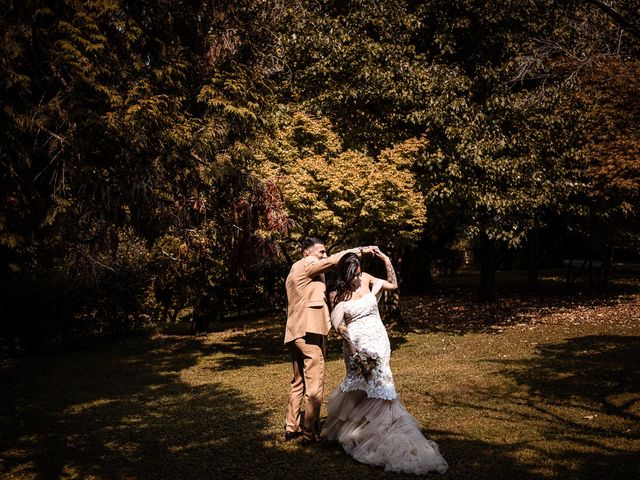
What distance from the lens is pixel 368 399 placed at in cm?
646

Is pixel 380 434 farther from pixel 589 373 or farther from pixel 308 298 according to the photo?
pixel 589 373

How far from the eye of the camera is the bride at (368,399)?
571 centimetres

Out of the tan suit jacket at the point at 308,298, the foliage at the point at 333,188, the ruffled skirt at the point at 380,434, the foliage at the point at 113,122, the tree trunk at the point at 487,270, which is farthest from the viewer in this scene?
the tree trunk at the point at 487,270

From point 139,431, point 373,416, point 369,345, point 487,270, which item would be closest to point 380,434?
point 373,416

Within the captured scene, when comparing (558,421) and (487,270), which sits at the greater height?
(487,270)

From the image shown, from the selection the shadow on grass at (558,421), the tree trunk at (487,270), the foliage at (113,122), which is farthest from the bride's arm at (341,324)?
the tree trunk at (487,270)

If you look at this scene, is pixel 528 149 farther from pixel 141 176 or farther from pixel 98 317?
pixel 98 317

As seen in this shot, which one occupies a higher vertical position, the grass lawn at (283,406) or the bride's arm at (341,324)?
the bride's arm at (341,324)

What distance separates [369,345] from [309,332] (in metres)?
0.73

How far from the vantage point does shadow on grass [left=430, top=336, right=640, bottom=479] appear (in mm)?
5645

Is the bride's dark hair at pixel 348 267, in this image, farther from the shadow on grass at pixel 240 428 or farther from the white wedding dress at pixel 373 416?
the shadow on grass at pixel 240 428

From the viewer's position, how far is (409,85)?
16.8 meters

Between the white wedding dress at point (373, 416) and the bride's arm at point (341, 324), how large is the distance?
1 centimetres

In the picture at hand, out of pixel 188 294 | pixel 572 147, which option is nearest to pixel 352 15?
pixel 572 147
